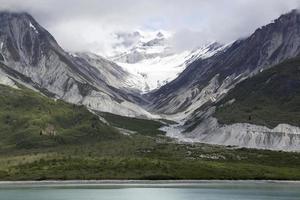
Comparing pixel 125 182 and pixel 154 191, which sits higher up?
pixel 125 182

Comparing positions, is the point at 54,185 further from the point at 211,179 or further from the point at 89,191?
the point at 211,179

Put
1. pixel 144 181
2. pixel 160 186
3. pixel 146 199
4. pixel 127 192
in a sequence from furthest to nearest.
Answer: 1. pixel 144 181
2. pixel 160 186
3. pixel 127 192
4. pixel 146 199

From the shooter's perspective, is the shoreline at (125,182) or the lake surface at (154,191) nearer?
the lake surface at (154,191)

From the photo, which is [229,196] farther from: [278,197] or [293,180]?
[293,180]

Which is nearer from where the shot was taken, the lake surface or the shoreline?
the lake surface

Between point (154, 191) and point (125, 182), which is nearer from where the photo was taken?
point (154, 191)

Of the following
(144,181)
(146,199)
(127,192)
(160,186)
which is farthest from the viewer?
(144,181)

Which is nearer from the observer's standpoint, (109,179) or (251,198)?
(251,198)

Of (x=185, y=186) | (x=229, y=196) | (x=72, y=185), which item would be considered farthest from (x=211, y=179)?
(x=229, y=196)
